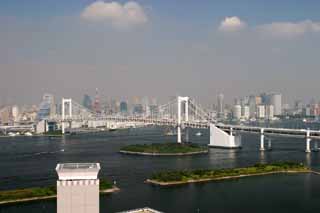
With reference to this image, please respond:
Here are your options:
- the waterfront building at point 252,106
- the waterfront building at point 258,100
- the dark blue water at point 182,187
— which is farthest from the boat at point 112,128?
the waterfront building at point 258,100

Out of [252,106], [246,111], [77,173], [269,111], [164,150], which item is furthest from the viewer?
[252,106]

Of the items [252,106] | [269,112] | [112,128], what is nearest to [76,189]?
[112,128]

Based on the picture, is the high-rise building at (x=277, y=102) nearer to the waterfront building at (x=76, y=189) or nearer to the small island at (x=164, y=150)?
the small island at (x=164, y=150)

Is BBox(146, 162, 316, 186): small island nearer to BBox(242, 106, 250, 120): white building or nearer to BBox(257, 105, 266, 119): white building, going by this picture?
BBox(242, 106, 250, 120): white building

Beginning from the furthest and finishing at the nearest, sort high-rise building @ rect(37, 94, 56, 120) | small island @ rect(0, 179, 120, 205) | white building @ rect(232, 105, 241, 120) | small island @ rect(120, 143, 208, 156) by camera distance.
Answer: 1. white building @ rect(232, 105, 241, 120)
2. high-rise building @ rect(37, 94, 56, 120)
3. small island @ rect(120, 143, 208, 156)
4. small island @ rect(0, 179, 120, 205)

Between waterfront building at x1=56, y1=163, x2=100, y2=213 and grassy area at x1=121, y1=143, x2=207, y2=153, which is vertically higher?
waterfront building at x1=56, y1=163, x2=100, y2=213

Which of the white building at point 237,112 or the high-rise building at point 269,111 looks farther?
the high-rise building at point 269,111

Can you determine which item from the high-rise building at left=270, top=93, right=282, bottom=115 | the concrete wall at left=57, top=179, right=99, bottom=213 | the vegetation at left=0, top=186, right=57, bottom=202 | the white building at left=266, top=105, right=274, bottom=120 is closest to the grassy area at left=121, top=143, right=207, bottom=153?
the vegetation at left=0, top=186, right=57, bottom=202

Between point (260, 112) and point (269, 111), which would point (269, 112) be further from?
point (260, 112)
